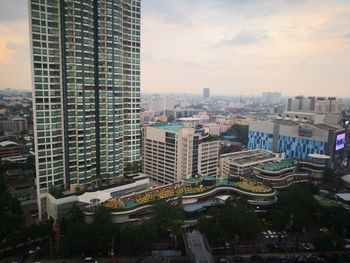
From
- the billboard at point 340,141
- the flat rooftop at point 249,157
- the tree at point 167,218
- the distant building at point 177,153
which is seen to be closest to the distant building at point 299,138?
the billboard at point 340,141

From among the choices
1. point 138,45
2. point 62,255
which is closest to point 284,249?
point 62,255

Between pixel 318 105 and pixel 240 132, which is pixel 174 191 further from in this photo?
pixel 318 105

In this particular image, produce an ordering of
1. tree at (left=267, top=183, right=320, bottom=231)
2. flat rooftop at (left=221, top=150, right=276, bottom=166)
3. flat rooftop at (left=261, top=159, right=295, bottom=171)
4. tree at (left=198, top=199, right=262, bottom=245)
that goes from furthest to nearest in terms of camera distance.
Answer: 1. flat rooftop at (left=221, top=150, right=276, bottom=166)
2. flat rooftop at (left=261, top=159, right=295, bottom=171)
3. tree at (left=267, top=183, right=320, bottom=231)
4. tree at (left=198, top=199, right=262, bottom=245)

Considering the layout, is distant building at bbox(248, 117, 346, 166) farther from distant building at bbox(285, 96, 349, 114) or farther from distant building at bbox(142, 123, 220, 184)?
distant building at bbox(285, 96, 349, 114)

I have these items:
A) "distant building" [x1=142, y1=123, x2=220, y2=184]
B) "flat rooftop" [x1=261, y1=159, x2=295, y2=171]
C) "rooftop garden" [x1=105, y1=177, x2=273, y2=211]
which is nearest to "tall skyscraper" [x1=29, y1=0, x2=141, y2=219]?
"distant building" [x1=142, y1=123, x2=220, y2=184]

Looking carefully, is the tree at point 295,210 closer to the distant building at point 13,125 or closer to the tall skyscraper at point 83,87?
the tall skyscraper at point 83,87

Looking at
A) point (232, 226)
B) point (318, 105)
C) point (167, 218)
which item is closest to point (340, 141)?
point (232, 226)

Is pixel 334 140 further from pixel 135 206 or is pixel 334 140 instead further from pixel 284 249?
pixel 135 206
